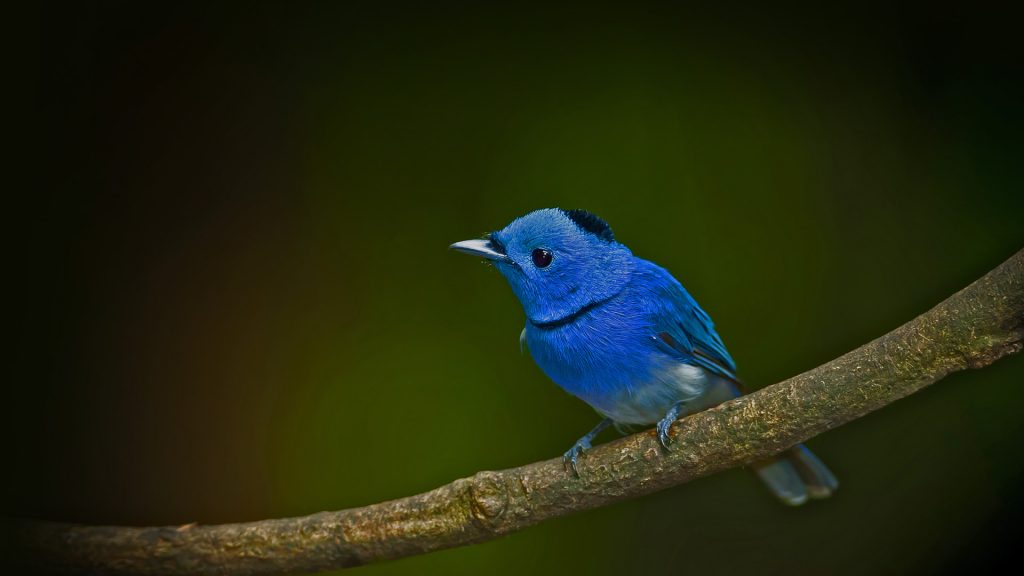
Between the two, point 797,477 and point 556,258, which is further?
point 797,477

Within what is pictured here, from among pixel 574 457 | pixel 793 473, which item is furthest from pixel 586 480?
pixel 793 473

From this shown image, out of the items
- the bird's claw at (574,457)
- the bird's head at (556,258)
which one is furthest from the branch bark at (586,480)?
the bird's head at (556,258)

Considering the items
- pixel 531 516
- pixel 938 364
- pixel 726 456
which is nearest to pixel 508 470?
pixel 531 516

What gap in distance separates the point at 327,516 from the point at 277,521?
0.11m

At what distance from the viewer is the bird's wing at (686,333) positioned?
1.67 m

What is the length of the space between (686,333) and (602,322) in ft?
0.57

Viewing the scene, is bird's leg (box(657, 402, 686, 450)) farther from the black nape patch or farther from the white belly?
the black nape patch

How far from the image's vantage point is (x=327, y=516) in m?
1.66

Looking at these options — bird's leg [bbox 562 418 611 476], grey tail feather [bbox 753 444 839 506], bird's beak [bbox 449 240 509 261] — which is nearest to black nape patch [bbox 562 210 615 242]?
bird's beak [bbox 449 240 509 261]

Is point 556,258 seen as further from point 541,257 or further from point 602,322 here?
point 602,322

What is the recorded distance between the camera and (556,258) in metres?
1.66

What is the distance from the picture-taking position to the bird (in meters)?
1.63

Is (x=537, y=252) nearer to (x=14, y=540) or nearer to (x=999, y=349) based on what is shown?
(x=999, y=349)

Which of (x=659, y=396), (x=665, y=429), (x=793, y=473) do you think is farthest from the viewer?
(x=793, y=473)
